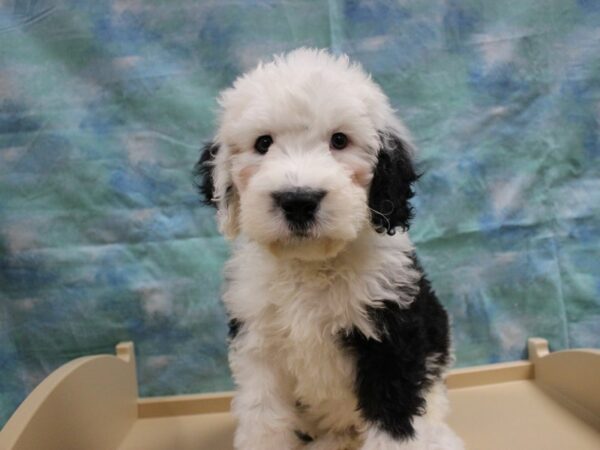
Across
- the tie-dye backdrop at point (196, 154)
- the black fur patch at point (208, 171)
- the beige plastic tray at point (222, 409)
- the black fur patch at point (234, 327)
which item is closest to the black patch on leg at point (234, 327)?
the black fur patch at point (234, 327)

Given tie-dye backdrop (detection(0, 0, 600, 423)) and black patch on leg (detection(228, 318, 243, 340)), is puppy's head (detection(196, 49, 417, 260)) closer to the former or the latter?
black patch on leg (detection(228, 318, 243, 340))

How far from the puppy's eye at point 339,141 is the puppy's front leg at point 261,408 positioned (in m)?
0.74

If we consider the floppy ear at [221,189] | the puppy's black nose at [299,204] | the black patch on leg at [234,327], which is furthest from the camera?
the black patch on leg at [234,327]

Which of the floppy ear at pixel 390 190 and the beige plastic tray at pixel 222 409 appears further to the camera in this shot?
the beige plastic tray at pixel 222 409

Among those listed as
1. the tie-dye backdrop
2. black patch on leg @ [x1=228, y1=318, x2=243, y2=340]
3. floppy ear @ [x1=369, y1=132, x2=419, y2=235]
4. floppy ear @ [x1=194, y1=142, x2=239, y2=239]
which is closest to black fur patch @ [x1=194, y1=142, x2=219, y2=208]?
floppy ear @ [x1=194, y1=142, x2=239, y2=239]

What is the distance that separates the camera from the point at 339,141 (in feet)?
6.37

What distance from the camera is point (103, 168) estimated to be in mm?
2939

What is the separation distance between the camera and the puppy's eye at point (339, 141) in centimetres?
193

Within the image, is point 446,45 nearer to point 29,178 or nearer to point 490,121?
point 490,121

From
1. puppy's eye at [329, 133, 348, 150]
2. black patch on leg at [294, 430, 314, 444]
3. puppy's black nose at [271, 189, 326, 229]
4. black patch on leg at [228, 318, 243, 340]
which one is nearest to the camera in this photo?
puppy's black nose at [271, 189, 326, 229]

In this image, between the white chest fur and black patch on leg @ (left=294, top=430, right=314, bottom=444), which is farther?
black patch on leg @ (left=294, top=430, right=314, bottom=444)

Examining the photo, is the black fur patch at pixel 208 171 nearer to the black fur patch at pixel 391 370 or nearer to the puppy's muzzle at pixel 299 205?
the puppy's muzzle at pixel 299 205

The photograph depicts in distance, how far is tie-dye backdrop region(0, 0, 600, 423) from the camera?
2.87 m

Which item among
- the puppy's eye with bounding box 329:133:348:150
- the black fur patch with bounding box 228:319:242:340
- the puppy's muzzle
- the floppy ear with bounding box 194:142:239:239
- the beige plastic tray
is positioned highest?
the puppy's eye with bounding box 329:133:348:150
